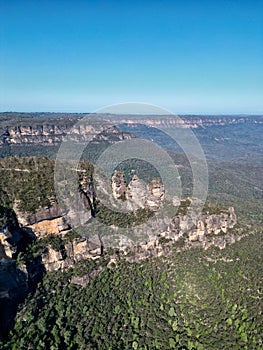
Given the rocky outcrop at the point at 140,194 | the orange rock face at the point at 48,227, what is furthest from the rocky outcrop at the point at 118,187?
the orange rock face at the point at 48,227

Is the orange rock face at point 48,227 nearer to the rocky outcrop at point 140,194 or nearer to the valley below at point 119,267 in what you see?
the valley below at point 119,267

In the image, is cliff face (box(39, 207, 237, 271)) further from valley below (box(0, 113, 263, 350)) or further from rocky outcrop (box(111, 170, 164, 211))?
rocky outcrop (box(111, 170, 164, 211))

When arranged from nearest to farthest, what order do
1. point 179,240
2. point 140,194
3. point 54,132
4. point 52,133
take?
point 179,240
point 140,194
point 52,133
point 54,132

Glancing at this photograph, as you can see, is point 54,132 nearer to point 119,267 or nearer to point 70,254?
point 70,254

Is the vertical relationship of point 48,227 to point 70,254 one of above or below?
above

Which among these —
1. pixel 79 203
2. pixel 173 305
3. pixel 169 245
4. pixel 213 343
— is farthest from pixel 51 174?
pixel 213 343

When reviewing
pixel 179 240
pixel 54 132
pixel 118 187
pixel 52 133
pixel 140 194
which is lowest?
pixel 179 240

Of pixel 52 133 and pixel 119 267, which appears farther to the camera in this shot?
pixel 52 133

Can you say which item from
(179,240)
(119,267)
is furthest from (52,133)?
(119,267)

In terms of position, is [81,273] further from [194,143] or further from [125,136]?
[194,143]

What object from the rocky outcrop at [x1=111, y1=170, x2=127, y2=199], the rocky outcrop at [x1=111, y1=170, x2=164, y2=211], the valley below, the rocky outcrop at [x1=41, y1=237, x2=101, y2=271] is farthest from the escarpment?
the rocky outcrop at [x1=41, y1=237, x2=101, y2=271]

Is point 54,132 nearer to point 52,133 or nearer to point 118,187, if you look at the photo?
point 52,133

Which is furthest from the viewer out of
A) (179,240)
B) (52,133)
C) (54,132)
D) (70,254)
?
(54,132)
